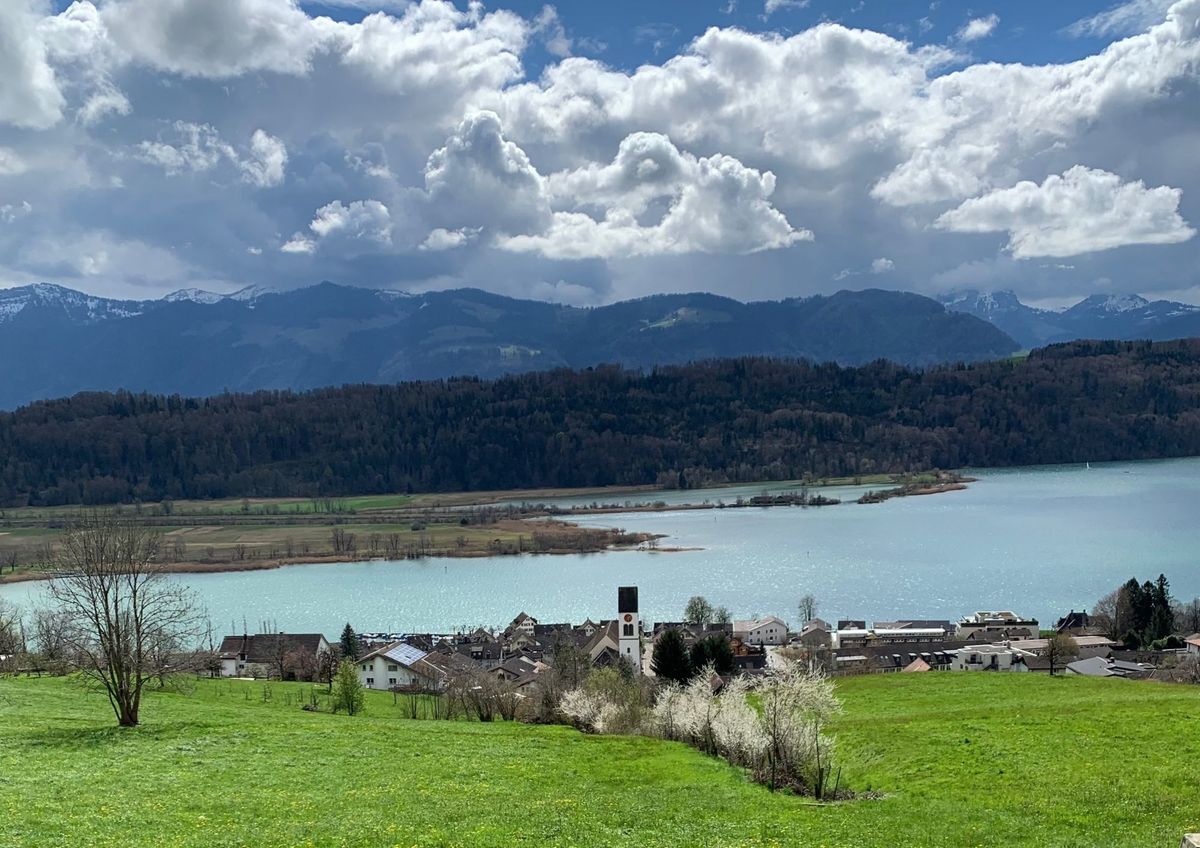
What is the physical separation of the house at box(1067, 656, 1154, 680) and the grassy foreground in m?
20.2

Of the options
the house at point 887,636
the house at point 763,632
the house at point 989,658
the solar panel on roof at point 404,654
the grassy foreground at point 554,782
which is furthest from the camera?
the house at point 763,632

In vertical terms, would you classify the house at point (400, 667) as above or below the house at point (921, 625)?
above

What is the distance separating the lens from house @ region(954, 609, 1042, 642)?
5609cm

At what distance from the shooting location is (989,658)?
162 feet

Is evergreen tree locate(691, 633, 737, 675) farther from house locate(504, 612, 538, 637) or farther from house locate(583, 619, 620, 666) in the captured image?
house locate(504, 612, 538, 637)

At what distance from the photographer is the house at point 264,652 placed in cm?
4941

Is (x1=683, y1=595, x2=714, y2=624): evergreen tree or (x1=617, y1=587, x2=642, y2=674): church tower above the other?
(x1=617, y1=587, x2=642, y2=674): church tower

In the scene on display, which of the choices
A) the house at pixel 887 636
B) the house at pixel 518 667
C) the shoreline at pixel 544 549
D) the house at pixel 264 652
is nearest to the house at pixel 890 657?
the house at pixel 887 636

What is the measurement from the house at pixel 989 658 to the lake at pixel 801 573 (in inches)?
615

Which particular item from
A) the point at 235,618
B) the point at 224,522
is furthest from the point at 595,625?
the point at 224,522

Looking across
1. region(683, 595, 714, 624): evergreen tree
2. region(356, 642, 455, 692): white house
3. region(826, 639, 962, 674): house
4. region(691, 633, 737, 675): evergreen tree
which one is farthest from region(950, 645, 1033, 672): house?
region(356, 642, 455, 692): white house

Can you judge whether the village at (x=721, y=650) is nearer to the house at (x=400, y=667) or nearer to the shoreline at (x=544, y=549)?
the house at (x=400, y=667)

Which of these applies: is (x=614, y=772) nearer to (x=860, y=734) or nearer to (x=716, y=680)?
(x=860, y=734)

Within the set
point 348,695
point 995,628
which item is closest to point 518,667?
point 348,695
